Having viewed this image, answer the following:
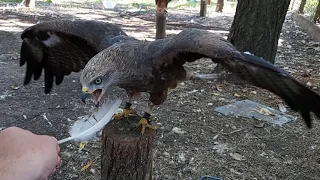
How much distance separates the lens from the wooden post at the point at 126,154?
2533 millimetres

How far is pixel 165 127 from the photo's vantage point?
4.04 m

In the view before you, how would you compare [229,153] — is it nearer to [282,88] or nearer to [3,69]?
[282,88]

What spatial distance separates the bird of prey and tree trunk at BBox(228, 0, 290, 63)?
100 inches

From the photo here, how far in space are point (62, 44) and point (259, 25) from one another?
2.87 meters

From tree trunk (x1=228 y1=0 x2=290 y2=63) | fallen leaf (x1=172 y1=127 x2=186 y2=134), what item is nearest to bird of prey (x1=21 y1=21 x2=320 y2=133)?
fallen leaf (x1=172 y1=127 x2=186 y2=134)

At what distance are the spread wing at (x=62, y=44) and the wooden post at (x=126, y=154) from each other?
0.86 m

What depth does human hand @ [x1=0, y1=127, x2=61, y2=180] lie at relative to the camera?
1577 mm

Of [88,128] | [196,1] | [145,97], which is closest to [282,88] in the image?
[88,128]

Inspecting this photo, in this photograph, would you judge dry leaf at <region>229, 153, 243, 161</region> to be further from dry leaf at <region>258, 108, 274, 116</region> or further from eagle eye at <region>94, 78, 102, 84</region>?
eagle eye at <region>94, 78, 102, 84</region>

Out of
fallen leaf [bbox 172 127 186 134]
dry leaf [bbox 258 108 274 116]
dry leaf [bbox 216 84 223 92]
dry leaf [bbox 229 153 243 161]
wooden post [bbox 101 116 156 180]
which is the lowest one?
dry leaf [bbox 229 153 243 161]

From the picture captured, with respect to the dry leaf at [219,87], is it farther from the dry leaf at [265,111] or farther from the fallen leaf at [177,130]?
the fallen leaf at [177,130]

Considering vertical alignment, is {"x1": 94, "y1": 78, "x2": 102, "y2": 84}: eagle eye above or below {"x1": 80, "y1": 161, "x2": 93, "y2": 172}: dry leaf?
above

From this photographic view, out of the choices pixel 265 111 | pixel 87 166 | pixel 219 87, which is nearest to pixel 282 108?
pixel 265 111

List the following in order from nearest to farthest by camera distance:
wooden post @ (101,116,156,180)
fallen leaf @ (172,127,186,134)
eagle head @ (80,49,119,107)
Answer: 1. eagle head @ (80,49,119,107)
2. wooden post @ (101,116,156,180)
3. fallen leaf @ (172,127,186,134)
